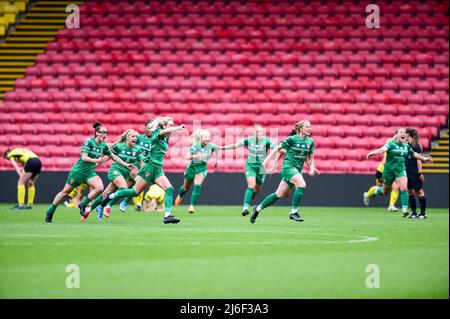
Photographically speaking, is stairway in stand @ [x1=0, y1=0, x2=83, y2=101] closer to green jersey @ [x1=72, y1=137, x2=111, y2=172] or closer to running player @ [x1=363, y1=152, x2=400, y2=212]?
running player @ [x1=363, y1=152, x2=400, y2=212]

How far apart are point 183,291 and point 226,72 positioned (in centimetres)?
2310

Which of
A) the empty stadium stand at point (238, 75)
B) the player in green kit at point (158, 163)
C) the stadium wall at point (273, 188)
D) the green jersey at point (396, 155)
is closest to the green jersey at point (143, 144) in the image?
the player in green kit at point (158, 163)

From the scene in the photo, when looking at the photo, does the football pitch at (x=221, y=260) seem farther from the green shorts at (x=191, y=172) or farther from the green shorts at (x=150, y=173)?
the green shorts at (x=191, y=172)

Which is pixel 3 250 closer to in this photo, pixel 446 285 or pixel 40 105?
pixel 446 285

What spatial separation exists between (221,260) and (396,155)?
10855 mm

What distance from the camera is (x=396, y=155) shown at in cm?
2070

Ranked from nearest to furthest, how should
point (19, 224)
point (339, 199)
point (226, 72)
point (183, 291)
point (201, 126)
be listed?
point (183, 291) < point (19, 224) < point (339, 199) < point (201, 126) < point (226, 72)

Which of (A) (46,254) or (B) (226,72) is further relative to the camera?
(B) (226,72)

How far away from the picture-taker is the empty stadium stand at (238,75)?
95.2 feet

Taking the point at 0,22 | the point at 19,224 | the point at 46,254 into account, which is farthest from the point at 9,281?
the point at 0,22

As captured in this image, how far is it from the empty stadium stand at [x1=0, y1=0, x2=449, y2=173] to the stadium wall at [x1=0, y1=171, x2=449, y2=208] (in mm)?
889

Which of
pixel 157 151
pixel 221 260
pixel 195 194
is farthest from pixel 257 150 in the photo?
pixel 221 260

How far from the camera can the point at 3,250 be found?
11.7 m

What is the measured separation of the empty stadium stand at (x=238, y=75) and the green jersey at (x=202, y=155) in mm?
4372
